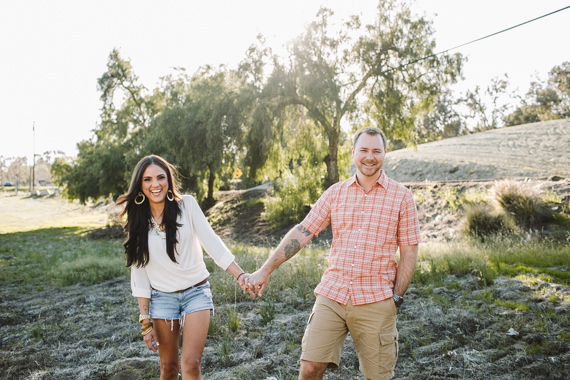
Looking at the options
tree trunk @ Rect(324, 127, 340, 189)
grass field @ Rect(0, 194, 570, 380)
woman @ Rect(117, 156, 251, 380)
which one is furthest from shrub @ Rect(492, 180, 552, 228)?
woman @ Rect(117, 156, 251, 380)

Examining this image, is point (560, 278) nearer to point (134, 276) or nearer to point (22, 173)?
point (134, 276)

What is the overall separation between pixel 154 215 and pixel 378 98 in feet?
54.1

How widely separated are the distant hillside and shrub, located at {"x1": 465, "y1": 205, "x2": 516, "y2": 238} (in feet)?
26.3

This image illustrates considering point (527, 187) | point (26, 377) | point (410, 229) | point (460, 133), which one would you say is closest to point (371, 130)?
point (410, 229)

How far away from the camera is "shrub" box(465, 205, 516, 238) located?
11719 mm

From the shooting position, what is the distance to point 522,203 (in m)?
12.1

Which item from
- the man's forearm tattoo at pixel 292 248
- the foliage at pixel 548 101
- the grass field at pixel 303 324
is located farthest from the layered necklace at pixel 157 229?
the foliage at pixel 548 101

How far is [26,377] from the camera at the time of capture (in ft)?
14.7

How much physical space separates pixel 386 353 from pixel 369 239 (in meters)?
0.80

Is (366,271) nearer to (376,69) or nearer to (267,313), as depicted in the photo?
(267,313)

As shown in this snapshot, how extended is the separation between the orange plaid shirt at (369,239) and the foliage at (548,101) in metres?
58.0

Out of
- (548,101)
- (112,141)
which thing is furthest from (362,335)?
(548,101)

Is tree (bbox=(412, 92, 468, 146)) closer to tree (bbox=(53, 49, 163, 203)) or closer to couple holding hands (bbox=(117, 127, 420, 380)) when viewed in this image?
tree (bbox=(53, 49, 163, 203))

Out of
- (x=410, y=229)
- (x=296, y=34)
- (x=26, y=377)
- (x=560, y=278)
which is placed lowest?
(x=26, y=377)
